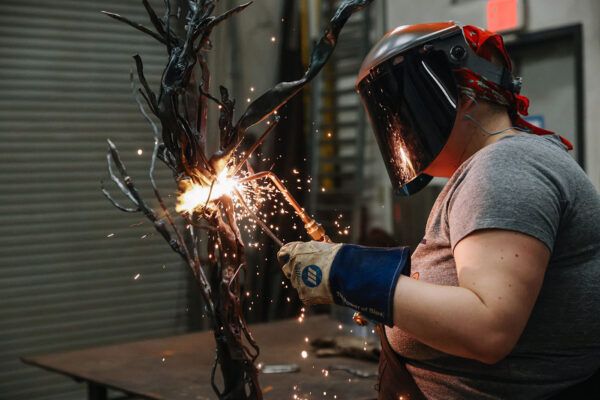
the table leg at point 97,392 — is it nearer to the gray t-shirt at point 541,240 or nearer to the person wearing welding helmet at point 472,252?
the person wearing welding helmet at point 472,252

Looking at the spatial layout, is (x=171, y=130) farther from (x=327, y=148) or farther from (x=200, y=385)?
(x=327, y=148)

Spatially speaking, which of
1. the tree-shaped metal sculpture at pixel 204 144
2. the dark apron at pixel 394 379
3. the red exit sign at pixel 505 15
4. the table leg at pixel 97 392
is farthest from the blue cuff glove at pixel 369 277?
the red exit sign at pixel 505 15

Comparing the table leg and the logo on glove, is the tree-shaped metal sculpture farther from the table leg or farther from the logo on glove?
the table leg

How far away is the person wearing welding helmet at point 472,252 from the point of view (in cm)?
93

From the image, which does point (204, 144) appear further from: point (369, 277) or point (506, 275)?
point (506, 275)

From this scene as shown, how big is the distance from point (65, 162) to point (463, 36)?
11.6 ft

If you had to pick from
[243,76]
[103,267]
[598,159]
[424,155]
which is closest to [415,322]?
[424,155]

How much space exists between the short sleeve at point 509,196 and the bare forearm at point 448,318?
0.11m

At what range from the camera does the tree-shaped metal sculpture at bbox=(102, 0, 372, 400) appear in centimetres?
124

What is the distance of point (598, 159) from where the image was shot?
353 centimetres

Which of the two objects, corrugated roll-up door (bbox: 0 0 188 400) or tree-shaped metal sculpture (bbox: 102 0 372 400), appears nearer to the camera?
tree-shaped metal sculpture (bbox: 102 0 372 400)

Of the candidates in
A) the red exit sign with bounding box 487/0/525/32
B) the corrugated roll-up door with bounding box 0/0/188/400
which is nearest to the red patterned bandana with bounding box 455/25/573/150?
the red exit sign with bounding box 487/0/525/32

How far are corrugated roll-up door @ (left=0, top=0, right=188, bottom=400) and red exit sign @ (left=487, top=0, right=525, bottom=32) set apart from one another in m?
2.25

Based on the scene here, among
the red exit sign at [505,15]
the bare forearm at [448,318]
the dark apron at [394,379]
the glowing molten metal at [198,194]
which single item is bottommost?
the dark apron at [394,379]
